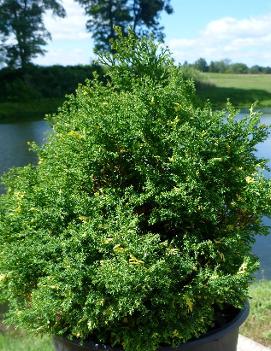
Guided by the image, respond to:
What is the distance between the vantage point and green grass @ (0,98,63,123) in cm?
3353

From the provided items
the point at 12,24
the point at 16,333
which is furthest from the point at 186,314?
the point at 12,24

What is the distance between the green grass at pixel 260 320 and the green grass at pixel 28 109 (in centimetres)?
2958

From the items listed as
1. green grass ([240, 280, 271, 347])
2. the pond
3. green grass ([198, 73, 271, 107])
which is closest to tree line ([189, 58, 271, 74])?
green grass ([198, 73, 271, 107])

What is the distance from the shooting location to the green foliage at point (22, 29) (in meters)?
37.7

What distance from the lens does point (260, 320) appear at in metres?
4.00

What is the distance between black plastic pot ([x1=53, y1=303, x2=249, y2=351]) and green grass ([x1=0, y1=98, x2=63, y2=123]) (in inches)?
1237

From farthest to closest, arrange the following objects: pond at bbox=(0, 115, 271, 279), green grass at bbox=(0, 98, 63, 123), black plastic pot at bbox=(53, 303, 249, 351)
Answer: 1. green grass at bbox=(0, 98, 63, 123)
2. pond at bbox=(0, 115, 271, 279)
3. black plastic pot at bbox=(53, 303, 249, 351)

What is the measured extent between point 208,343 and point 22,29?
1504 inches

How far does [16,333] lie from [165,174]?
2316 millimetres

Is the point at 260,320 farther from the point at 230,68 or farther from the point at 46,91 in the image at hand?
the point at 230,68

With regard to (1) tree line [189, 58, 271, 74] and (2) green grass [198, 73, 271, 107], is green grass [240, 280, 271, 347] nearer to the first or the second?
(2) green grass [198, 73, 271, 107]

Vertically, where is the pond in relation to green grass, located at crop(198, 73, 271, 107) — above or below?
above

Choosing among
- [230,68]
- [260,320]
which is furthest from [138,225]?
[230,68]

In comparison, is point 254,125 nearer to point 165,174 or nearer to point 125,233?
point 165,174
